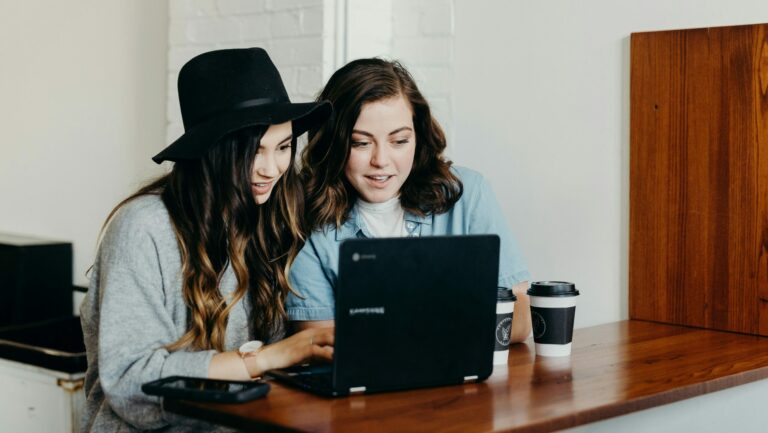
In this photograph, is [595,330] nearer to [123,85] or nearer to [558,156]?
[558,156]

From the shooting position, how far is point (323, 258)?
200 cm

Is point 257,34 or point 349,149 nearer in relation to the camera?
point 349,149

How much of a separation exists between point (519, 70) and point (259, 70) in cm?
89

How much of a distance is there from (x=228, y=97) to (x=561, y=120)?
37.6 inches

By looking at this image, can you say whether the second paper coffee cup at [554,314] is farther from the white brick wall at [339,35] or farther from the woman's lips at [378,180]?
the white brick wall at [339,35]

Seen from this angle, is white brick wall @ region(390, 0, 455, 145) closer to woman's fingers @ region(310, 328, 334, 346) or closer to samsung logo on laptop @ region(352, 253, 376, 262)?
woman's fingers @ region(310, 328, 334, 346)

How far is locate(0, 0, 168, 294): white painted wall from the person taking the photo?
3.14 meters

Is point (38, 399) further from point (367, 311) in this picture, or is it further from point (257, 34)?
point (367, 311)

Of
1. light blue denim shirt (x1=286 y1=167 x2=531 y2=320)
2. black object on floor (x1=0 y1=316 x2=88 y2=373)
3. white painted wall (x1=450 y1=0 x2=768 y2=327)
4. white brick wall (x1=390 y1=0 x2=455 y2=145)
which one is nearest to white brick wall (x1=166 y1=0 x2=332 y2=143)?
white brick wall (x1=390 y1=0 x2=455 y2=145)

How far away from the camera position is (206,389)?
1395 mm

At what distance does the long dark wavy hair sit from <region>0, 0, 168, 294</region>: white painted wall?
1.34 metres

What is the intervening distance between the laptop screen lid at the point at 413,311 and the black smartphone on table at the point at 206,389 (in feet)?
0.41

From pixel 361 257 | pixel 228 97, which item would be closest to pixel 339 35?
pixel 228 97

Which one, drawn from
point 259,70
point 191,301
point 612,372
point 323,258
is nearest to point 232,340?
point 191,301
